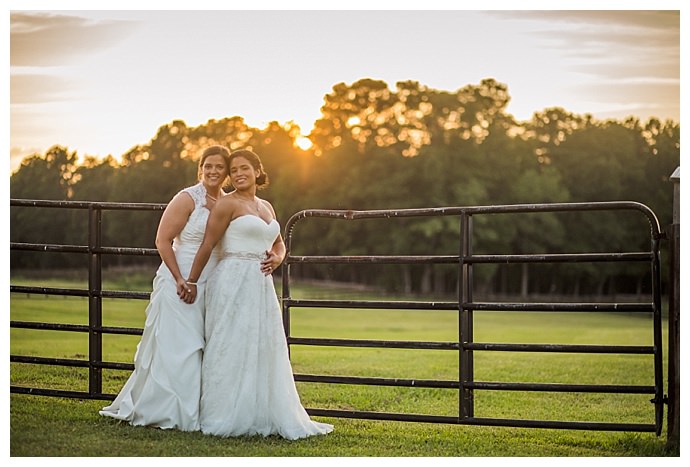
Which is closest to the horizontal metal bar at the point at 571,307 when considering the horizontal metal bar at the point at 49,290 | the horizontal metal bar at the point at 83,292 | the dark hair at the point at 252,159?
the dark hair at the point at 252,159

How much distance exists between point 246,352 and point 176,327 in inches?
20.3

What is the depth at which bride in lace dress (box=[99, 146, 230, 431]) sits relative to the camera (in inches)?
237

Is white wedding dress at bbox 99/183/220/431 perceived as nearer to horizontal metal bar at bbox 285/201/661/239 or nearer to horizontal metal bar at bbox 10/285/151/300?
horizontal metal bar at bbox 10/285/151/300

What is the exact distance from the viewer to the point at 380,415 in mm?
6516

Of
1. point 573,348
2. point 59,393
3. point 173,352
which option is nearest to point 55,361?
point 59,393

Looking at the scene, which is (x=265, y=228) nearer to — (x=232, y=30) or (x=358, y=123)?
(x=232, y=30)

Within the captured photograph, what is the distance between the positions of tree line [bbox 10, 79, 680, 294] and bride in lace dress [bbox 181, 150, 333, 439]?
30.2 metres

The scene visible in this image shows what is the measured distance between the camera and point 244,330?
19.8ft

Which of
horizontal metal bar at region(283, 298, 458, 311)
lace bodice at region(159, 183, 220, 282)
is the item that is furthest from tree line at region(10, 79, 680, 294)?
lace bodice at region(159, 183, 220, 282)

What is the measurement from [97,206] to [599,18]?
4.53m

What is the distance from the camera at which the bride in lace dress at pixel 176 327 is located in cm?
602

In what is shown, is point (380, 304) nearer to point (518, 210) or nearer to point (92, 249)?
point (518, 210)

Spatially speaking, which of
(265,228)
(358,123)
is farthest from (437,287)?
(265,228)

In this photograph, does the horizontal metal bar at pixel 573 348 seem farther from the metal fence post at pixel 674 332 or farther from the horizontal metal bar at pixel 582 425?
the horizontal metal bar at pixel 582 425
